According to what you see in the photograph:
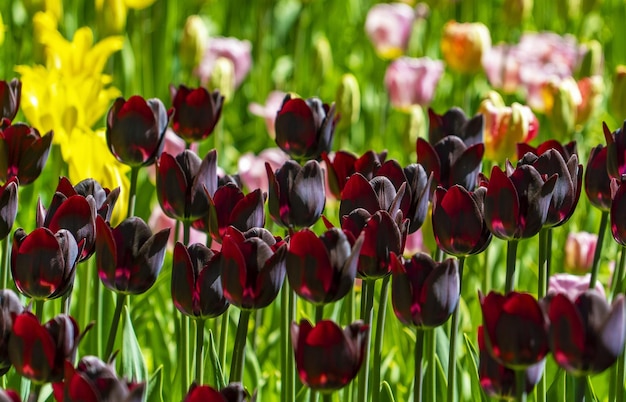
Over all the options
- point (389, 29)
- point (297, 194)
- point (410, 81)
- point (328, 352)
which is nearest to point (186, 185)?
point (297, 194)

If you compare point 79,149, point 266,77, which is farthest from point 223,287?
point 266,77

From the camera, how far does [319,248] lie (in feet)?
3.56

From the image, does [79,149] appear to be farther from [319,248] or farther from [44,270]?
[319,248]

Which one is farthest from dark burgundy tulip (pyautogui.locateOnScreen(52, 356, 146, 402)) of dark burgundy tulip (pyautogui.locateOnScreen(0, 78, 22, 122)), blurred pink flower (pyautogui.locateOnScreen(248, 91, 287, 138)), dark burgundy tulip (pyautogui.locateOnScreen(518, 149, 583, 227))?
blurred pink flower (pyautogui.locateOnScreen(248, 91, 287, 138))

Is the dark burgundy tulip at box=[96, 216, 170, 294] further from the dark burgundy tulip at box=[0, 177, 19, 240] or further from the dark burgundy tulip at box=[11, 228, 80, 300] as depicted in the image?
the dark burgundy tulip at box=[0, 177, 19, 240]

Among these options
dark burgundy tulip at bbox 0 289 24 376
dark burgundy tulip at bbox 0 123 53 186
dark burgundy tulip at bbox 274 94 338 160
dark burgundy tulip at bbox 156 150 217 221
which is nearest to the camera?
dark burgundy tulip at bbox 0 289 24 376

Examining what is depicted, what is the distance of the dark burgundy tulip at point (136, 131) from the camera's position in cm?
156

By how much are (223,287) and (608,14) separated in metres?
3.41

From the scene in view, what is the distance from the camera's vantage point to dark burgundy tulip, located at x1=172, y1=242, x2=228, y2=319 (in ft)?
3.81

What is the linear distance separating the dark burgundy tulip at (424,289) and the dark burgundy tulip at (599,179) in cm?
44

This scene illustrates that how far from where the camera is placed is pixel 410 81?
9.59ft

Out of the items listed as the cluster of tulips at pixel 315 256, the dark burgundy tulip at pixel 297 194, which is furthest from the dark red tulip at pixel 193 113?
the dark burgundy tulip at pixel 297 194

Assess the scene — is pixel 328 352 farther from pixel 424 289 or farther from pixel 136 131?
pixel 136 131

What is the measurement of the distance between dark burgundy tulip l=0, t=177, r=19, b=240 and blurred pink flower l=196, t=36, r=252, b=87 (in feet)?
5.56
